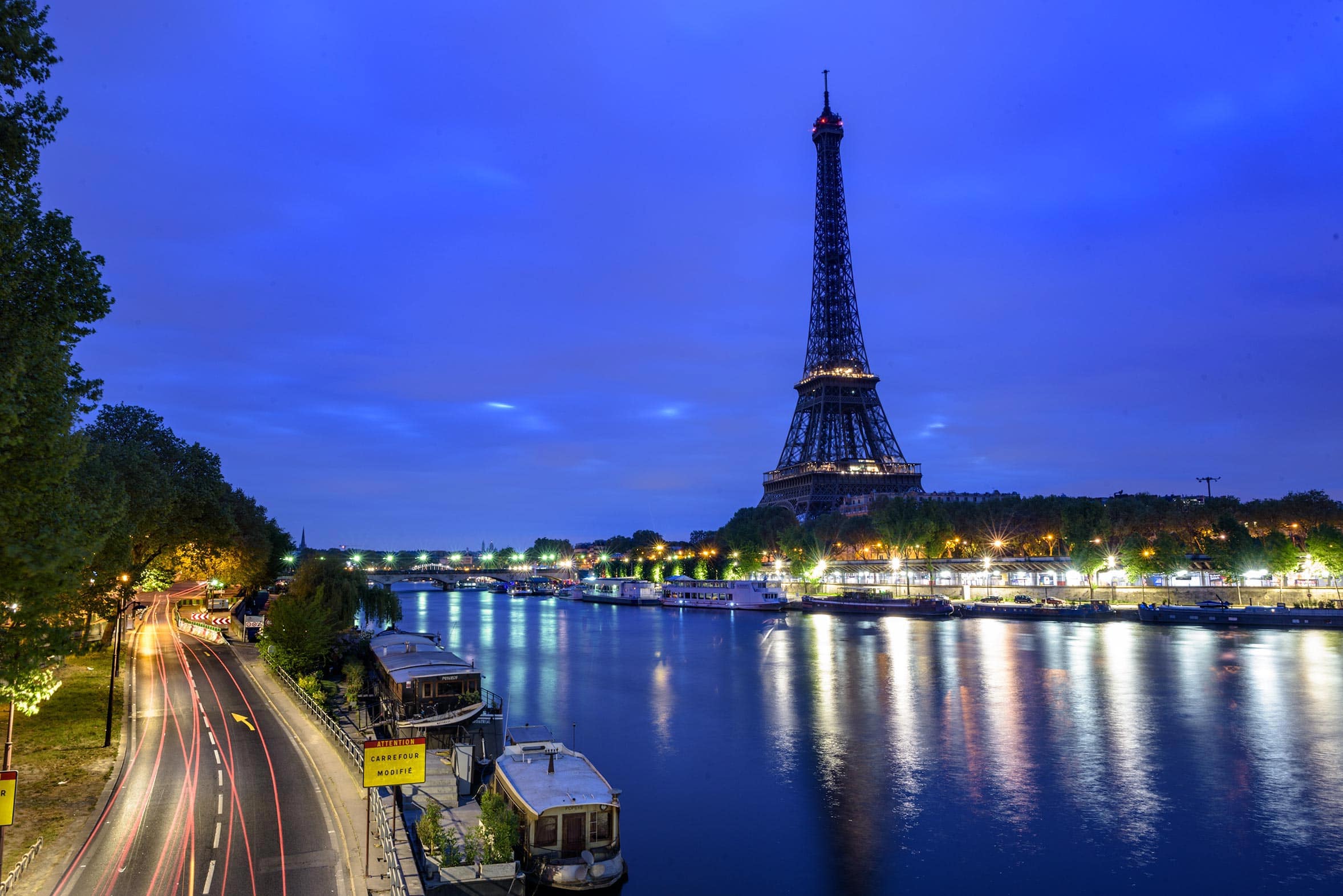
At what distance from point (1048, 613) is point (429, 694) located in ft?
272

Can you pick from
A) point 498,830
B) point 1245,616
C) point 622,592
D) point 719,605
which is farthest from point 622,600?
point 498,830

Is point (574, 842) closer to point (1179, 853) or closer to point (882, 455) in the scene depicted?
point (1179, 853)

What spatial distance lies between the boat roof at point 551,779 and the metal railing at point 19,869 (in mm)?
11632

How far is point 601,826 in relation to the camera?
24.2 metres

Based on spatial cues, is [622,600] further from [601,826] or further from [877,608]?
[601,826]

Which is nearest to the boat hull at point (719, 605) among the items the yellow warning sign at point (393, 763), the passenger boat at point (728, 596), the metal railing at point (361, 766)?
the passenger boat at point (728, 596)

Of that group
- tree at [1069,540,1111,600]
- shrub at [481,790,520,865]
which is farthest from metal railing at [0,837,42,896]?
tree at [1069,540,1111,600]

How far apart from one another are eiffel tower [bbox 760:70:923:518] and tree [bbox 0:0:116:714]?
138 metres

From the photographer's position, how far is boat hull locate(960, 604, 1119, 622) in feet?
316

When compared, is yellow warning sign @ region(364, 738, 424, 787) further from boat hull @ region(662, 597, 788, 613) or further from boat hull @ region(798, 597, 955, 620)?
boat hull @ region(662, 597, 788, 613)

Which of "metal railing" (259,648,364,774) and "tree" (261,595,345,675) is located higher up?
"tree" (261,595,345,675)

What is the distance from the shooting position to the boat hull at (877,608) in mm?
108812

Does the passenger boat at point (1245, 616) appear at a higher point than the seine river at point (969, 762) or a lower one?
higher

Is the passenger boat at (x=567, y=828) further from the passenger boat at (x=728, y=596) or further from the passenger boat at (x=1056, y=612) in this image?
the passenger boat at (x=728, y=596)
